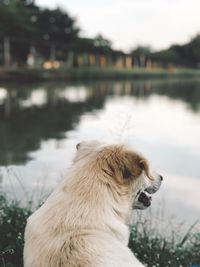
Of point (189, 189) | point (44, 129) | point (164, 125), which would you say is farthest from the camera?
point (164, 125)

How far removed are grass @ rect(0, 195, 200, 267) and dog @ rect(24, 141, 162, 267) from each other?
7.13 feet

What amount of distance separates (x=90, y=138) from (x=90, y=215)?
1206cm

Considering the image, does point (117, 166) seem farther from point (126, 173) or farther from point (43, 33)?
point (43, 33)

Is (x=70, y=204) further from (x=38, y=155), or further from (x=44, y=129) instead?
(x=44, y=129)

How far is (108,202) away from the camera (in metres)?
3.34

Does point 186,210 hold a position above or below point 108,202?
below

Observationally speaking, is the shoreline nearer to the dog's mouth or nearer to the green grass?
the green grass

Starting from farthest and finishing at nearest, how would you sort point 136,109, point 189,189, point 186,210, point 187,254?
point 136,109 < point 189,189 < point 186,210 < point 187,254

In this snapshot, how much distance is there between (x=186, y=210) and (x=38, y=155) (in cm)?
517

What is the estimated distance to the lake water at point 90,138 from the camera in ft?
28.7

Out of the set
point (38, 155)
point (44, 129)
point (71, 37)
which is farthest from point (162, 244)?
point (71, 37)

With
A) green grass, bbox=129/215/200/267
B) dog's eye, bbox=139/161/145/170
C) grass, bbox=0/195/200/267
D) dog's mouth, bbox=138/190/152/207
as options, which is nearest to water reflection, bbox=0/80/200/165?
grass, bbox=0/195/200/267

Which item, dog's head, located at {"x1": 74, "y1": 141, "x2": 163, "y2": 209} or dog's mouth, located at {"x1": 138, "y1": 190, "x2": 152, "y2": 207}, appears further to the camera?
dog's mouth, located at {"x1": 138, "y1": 190, "x2": 152, "y2": 207}

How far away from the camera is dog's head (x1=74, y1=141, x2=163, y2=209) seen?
3.36 metres
